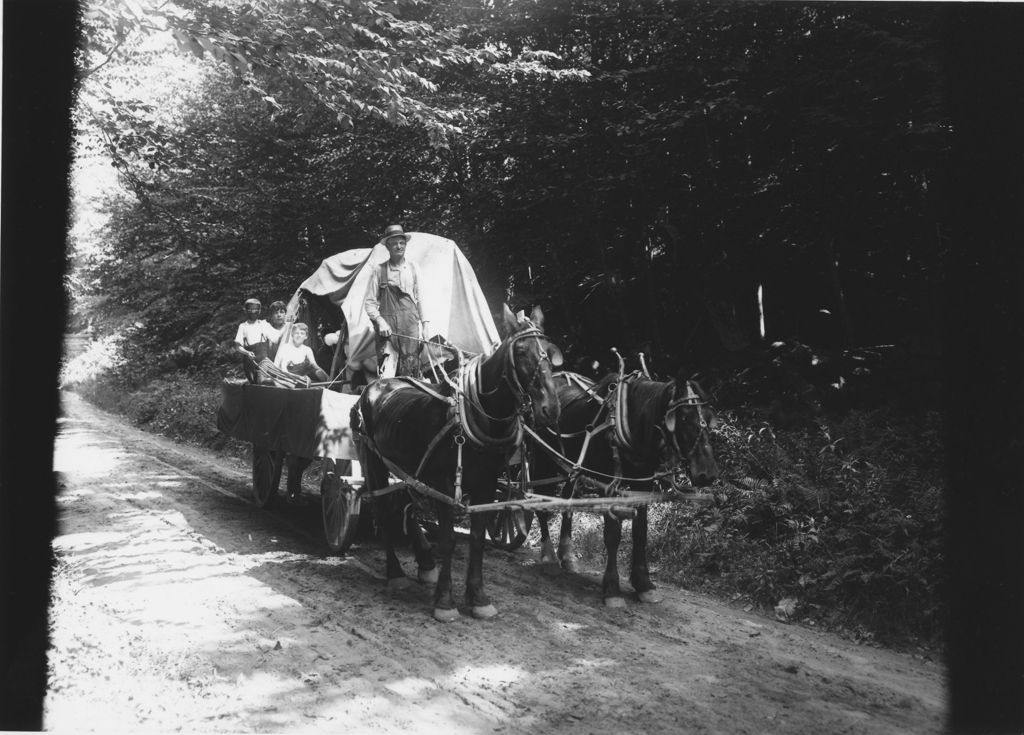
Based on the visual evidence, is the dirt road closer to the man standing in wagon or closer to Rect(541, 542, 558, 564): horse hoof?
Rect(541, 542, 558, 564): horse hoof

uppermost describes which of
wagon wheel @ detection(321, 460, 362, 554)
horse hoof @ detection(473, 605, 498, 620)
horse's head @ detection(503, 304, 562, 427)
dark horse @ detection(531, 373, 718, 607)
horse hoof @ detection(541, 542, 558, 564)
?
horse's head @ detection(503, 304, 562, 427)

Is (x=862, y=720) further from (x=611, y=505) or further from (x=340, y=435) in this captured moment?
(x=340, y=435)

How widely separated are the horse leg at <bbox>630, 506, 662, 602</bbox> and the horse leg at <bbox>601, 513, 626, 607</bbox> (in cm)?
15

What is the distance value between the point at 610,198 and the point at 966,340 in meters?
5.95

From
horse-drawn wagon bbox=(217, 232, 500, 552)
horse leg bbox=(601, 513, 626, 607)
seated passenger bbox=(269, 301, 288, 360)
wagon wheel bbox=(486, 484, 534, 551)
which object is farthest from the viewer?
seated passenger bbox=(269, 301, 288, 360)

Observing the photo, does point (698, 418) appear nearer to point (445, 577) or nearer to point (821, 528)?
point (821, 528)

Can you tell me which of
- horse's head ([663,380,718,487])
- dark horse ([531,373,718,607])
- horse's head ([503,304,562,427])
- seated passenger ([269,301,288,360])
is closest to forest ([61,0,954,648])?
dark horse ([531,373,718,607])

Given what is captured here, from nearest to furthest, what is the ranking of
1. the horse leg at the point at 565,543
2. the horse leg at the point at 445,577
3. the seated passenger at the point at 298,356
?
the horse leg at the point at 445,577 → the horse leg at the point at 565,543 → the seated passenger at the point at 298,356

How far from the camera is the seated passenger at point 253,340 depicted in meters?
9.92

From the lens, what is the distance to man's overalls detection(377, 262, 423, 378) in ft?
24.9

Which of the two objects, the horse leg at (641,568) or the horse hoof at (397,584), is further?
the horse hoof at (397,584)

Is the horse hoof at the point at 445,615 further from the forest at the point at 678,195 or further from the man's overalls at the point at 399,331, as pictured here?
the forest at the point at 678,195

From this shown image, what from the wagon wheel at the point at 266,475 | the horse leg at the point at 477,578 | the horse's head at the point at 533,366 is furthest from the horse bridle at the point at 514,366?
the wagon wheel at the point at 266,475

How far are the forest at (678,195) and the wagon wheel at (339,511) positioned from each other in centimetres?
301
